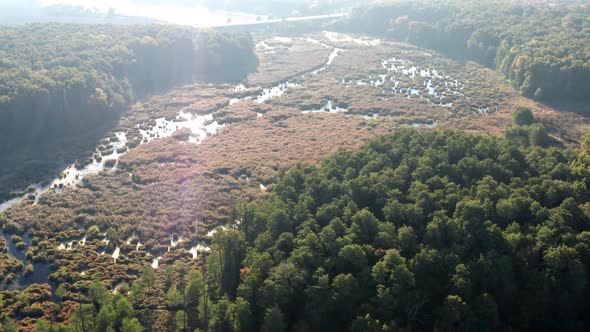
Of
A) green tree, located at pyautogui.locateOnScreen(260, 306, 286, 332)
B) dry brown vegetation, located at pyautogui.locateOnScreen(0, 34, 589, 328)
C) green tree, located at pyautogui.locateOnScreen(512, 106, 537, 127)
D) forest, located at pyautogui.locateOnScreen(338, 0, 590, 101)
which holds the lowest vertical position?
dry brown vegetation, located at pyautogui.locateOnScreen(0, 34, 589, 328)

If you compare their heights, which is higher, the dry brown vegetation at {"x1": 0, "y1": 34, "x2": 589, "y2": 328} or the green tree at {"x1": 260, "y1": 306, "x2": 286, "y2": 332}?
the green tree at {"x1": 260, "y1": 306, "x2": 286, "y2": 332}

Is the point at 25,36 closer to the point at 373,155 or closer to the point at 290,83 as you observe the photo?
the point at 290,83

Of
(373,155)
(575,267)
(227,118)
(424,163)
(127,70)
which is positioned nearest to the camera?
(575,267)

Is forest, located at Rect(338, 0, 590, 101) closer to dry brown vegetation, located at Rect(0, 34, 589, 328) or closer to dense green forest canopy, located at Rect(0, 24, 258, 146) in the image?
dry brown vegetation, located at Rect(0, 34, 589, 328)

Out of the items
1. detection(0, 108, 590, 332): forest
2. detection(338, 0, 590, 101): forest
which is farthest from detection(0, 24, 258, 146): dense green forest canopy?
detection(338, 0, 590, 101): forest

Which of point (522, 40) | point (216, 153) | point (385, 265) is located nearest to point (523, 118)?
point (216, 153)

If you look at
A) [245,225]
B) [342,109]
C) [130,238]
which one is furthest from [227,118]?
[245,225]

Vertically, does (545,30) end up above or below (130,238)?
above
